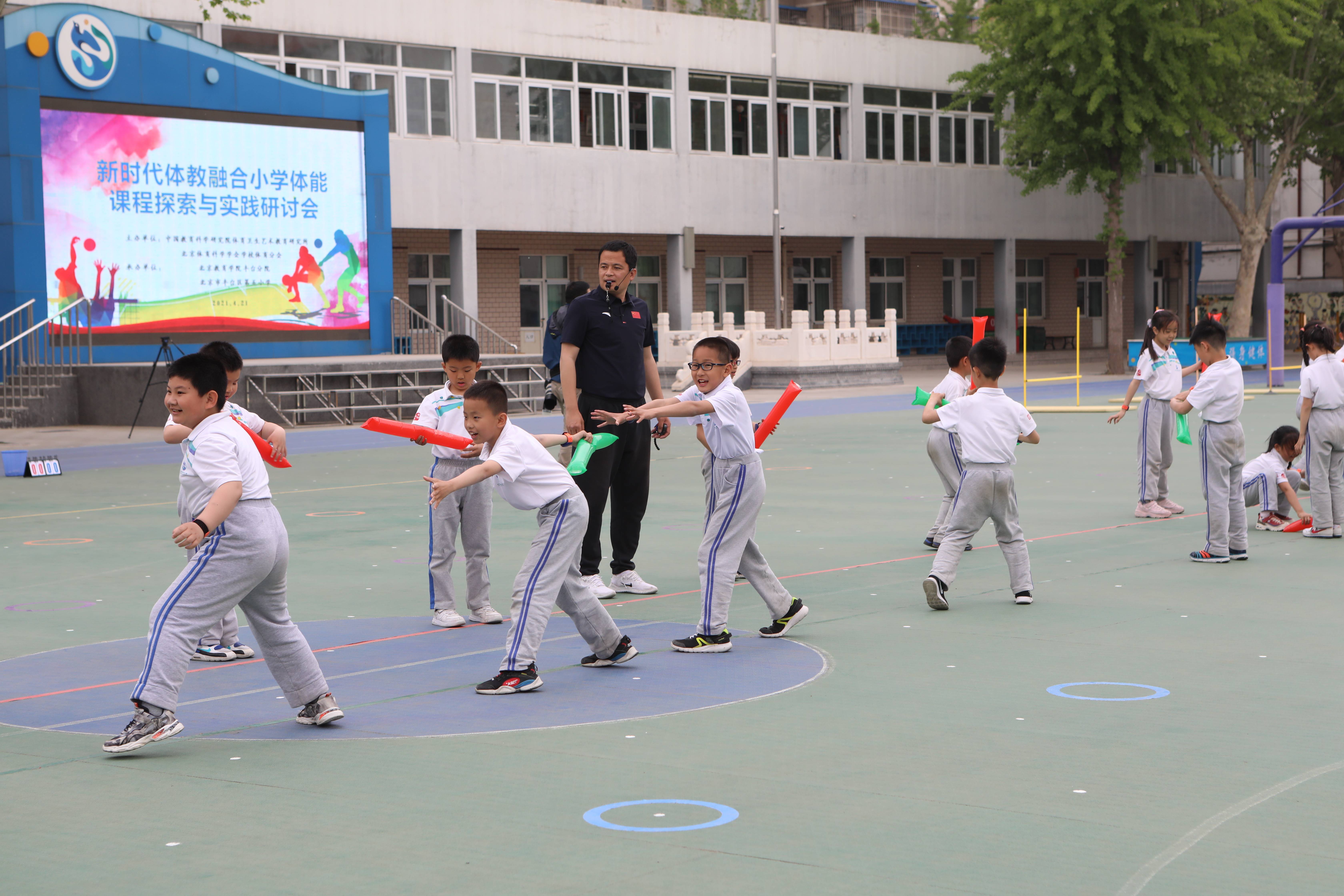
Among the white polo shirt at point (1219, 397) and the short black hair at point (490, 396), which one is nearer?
the short black hair at point (490, 396)

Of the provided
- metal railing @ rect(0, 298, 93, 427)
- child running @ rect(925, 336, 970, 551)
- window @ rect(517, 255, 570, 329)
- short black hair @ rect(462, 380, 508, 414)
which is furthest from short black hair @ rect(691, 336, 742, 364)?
window @ rect(517, 255, 570, 329)

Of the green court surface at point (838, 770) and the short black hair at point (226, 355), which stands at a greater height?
the short black hair at point (226, 355)

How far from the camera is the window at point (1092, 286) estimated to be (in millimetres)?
58250

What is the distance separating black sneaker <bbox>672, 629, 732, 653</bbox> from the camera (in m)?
8.05

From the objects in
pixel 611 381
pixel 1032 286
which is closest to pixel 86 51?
pixel 611 381

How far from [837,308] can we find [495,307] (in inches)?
481

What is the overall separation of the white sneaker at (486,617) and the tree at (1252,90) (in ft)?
113

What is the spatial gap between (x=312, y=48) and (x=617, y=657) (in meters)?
31.3

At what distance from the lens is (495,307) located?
140ft

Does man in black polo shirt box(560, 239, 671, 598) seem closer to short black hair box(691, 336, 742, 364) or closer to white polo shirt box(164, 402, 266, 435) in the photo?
short black hair box(691, 336, 742, 364)

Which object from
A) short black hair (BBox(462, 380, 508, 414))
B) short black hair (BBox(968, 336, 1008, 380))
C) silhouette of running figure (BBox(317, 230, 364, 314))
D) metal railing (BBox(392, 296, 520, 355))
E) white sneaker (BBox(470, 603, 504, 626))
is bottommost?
white sneaker (BBox(470, 603, 504, 626))

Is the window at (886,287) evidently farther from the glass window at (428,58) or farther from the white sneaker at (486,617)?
the white sneaker at (486,617)

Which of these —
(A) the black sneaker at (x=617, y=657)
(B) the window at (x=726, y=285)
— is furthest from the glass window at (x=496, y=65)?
(A) the black sneaker at (x=617, y=657)

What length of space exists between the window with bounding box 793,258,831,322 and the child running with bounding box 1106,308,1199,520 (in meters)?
36.0
